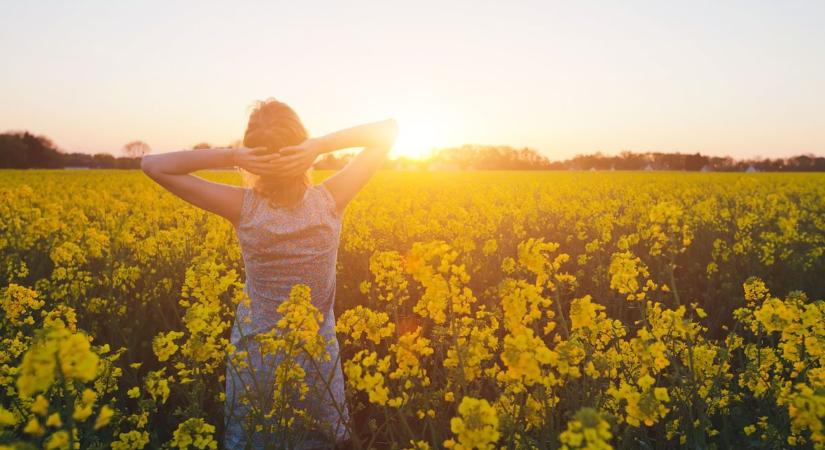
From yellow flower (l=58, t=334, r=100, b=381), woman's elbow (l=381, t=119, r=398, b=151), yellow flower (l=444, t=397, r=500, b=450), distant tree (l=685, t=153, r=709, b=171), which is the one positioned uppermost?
distant tree (l=685, t=153, r=709, b=171)

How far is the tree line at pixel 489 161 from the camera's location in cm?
5066

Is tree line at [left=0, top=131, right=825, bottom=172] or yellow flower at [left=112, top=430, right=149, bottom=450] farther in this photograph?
tree line at [left=0, top=131, right=825, bottom=172]

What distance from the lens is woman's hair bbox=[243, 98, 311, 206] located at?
263 cm

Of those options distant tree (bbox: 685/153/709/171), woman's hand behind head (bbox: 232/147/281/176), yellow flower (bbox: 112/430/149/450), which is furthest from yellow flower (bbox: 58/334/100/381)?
distant tree (bbox: 685/153/709/171)

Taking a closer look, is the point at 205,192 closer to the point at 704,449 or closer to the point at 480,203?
the point at 704,449

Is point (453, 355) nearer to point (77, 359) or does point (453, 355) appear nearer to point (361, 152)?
point (77, 359)

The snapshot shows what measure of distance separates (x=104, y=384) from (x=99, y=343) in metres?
2.39

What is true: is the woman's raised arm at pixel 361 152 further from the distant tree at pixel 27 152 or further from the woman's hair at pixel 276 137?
the distant tree at pixel 27 152

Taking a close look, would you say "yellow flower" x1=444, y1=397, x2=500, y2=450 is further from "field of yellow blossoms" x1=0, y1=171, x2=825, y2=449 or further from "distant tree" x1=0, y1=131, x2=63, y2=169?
"distant tree" x1=0, y1=131, x2=63, y2=169

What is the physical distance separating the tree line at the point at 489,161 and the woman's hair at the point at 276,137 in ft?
151

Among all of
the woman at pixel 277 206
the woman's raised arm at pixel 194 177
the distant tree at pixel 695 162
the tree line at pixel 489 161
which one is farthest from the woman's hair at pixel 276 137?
the distant tree at pixel 695 162

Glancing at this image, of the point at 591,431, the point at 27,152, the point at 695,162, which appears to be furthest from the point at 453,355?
the point at 695,162

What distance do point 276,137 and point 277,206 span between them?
0.39m

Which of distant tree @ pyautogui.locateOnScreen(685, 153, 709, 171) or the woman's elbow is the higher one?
distant tree @ pyautogui.locateOnScreen(685, 153, 709, 171)
